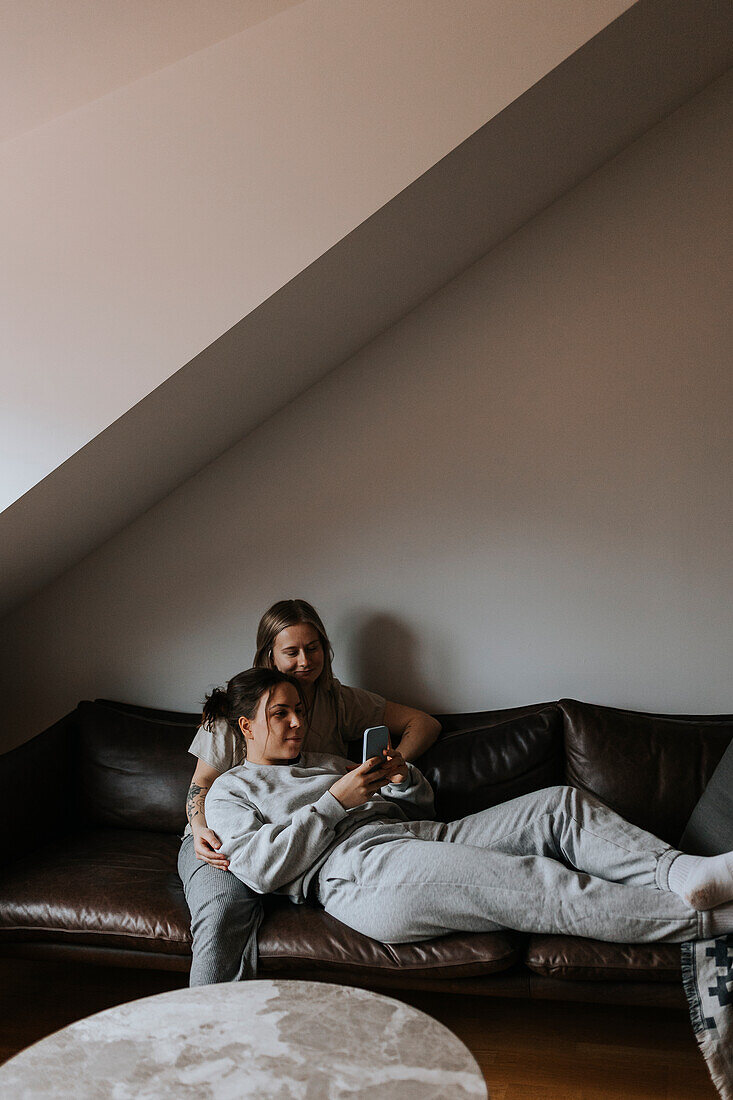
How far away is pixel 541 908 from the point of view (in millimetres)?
1885

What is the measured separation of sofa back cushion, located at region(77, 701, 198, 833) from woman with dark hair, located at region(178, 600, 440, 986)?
19 centimetres

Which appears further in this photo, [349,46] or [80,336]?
[80,336]

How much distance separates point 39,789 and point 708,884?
6.32 feet

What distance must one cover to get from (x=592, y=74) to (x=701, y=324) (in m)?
0.89

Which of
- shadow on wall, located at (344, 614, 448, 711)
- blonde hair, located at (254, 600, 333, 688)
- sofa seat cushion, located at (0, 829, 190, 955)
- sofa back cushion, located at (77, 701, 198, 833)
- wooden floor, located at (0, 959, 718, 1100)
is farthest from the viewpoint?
shadow on wall, located at (344, 614, 448, 711)

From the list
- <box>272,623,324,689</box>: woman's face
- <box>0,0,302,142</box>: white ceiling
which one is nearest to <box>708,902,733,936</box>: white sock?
<box>272,623,324,689</box>: woman's face

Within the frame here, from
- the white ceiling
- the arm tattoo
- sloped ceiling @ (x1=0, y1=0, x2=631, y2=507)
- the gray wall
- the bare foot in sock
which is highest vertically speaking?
the white ceiling

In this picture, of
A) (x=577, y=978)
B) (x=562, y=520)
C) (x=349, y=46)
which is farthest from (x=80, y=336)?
(x=577, y=978)

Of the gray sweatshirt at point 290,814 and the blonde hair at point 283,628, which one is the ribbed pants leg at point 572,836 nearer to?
the gray sweatshirt at point 290,814

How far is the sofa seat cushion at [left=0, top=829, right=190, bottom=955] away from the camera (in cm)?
211

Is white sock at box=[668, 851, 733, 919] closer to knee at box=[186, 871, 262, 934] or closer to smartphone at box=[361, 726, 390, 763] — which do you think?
A: smartphone at box=[361, 726, 390, 763]

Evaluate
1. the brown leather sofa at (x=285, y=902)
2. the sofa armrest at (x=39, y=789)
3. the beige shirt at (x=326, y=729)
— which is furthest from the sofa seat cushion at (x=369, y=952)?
the sofa armrest at (x=39, y=789)

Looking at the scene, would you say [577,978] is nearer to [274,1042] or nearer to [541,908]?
[541,908]

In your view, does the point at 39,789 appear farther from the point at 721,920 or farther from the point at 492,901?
the point at 721,920
